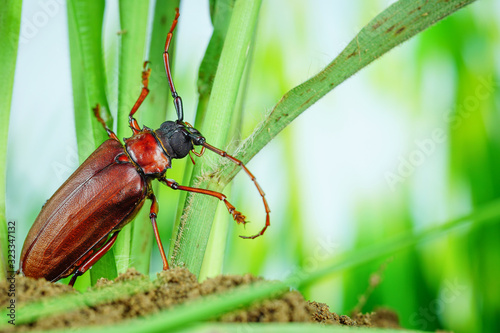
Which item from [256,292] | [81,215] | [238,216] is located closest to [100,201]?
[81,215]

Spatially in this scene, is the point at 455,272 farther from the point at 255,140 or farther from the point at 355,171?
the point at 255,140

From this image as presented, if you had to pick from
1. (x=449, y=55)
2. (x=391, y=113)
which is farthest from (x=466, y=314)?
(x=449, y=55)

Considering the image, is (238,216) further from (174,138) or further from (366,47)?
(366,47)

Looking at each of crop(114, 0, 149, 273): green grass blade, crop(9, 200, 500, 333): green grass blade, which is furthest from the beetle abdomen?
crop(9, 200, 500, 333): green grass blade

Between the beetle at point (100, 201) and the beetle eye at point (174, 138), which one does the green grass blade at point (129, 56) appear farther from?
the beetle eye at point (174, 138)

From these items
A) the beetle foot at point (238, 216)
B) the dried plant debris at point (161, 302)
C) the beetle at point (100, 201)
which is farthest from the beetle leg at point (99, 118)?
the dried plant debris at point (161, 302)

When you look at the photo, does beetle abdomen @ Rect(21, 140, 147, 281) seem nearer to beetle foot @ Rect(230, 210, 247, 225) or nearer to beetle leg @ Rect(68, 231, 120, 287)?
beetle leg @ Rect(68, 231, 120, 287)
